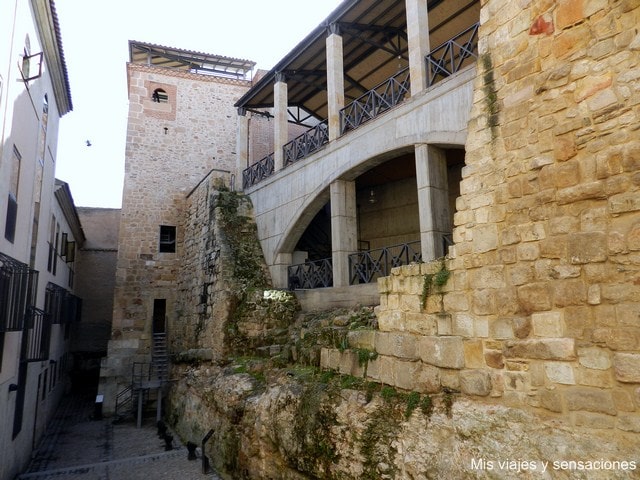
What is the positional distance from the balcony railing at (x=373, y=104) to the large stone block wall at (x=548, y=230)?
424cm

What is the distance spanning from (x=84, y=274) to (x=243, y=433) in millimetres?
17576

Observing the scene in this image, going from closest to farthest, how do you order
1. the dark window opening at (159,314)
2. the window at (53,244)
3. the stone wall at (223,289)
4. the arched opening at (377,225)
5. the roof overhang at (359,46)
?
the arched opening at (377,225) → the stone wall at (223,289) → the roof overhang at (359,46) → the window at (53,244) → the dark window opening at (159,314)

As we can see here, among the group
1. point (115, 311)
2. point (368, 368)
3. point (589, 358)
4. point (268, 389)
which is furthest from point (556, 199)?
point (115, 311)

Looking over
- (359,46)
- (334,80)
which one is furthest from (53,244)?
(359,46)

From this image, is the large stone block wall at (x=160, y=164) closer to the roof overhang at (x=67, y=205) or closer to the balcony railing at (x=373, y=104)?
the roof overhang at (x=67, y=205)

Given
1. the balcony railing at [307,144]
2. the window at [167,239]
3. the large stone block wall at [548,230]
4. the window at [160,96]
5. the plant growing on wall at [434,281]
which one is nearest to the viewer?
the large stone block wall at [548,230]

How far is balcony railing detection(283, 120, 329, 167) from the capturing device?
11.0m

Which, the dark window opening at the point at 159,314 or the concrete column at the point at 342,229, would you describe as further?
the dark window opening at the point at 159,314

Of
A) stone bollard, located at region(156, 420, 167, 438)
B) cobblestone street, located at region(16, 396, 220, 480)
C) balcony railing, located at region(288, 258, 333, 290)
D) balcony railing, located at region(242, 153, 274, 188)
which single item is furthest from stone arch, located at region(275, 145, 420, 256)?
stone bollard, located at region(156, 420, 167, 438)

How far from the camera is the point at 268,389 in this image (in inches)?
283

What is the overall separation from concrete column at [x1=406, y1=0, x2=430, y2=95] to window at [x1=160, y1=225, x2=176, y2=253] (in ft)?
37.7

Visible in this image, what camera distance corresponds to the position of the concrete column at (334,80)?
10227 mm

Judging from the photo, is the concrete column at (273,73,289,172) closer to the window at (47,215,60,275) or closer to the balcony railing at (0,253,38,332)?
the window at (47,215,60,275)

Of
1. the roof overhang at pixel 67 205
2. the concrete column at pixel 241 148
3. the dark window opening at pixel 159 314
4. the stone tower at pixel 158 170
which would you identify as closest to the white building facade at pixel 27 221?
the roof overhang at pixel 67 205
